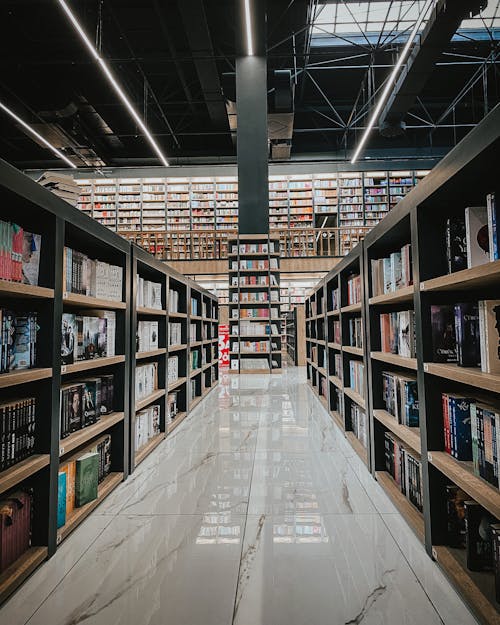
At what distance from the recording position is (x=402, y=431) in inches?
65.7

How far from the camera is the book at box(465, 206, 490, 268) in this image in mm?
1252

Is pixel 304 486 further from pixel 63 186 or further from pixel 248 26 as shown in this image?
pixel 248 26

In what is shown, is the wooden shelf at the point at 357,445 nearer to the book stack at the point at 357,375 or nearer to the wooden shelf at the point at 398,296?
the book stack at the point at 357,375

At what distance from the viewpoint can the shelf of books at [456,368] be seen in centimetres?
108

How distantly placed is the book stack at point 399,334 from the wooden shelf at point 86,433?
5.26 ft

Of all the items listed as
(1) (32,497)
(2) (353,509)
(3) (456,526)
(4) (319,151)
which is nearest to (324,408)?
(2) (353,509)

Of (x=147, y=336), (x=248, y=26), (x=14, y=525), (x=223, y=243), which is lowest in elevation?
(x=14, y=525)

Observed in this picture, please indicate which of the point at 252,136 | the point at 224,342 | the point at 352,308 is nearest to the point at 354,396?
the point at 352,308

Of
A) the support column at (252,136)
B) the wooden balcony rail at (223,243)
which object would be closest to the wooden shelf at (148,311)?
the support column at (252,136)

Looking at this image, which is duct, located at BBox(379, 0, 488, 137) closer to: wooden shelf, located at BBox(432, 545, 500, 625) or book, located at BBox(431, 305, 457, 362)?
book, located at BBox(431, 305, 457, 362)

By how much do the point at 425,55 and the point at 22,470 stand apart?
8.75 m

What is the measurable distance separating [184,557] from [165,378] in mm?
1758

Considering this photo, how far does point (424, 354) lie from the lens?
144cm

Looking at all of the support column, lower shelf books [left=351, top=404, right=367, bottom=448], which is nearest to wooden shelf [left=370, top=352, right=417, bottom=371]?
lower shelf books [left=351, top=404, right=367, bottom=448]
